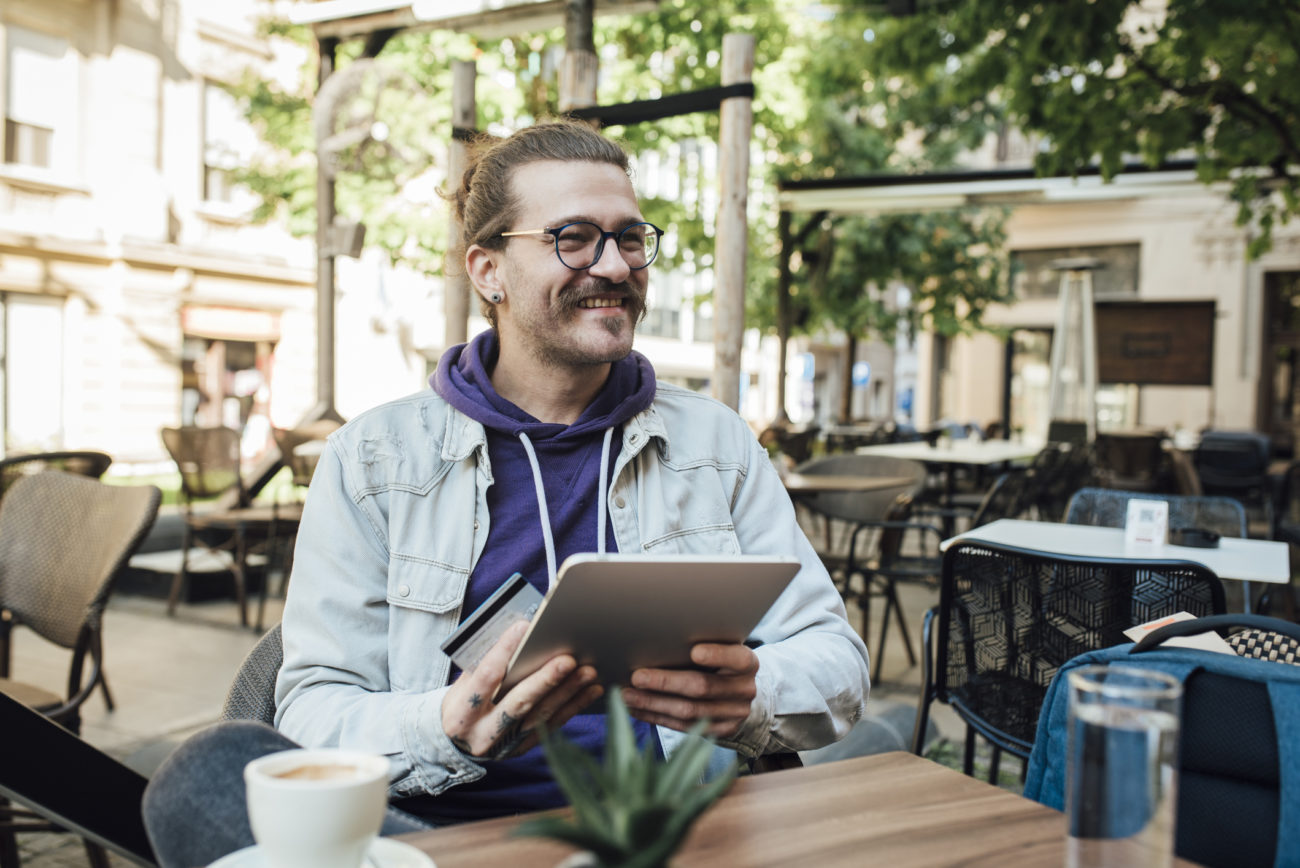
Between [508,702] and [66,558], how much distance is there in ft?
6.53

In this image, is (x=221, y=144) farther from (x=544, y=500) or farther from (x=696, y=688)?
(x=696, y=688)

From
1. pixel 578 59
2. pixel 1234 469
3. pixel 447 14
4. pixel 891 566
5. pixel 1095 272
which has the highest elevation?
pixel 1095 272

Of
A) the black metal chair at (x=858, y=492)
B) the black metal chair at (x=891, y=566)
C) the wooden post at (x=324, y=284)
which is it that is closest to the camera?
the black metal chair at (x=891, y=566)

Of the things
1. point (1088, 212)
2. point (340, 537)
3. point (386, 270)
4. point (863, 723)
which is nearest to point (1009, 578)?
point (863, 723)

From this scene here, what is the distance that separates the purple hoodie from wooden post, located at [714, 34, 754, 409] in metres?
2.37

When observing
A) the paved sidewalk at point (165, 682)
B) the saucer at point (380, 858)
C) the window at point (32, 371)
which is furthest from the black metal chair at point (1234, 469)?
the window at point (32, 371)

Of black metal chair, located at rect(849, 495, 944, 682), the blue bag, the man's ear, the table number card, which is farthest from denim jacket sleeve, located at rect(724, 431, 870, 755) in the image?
black metal chair, located at rect(849, 495, 944, 682)

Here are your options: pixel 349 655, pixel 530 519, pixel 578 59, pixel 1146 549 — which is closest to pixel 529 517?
pixel 530 519

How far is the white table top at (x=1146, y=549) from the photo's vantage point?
3020 mm

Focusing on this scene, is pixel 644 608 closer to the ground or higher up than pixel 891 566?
higher up

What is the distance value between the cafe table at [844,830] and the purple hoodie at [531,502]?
0.50 m

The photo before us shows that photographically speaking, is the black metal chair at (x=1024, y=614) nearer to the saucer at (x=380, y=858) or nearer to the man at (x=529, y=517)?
the man at (x=529, y=517)

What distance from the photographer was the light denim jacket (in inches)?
57.9

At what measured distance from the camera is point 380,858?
34.4 inches
